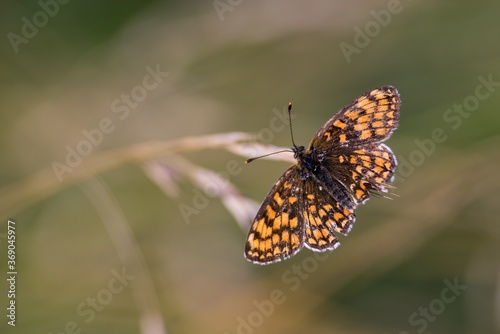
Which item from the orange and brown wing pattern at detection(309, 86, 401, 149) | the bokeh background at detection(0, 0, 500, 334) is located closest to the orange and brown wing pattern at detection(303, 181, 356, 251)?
the orange and brown wing pattern at detection(309, 86, 401, 149)

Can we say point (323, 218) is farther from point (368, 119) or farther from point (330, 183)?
point (368, 119)

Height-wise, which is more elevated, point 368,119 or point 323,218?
point 368,119

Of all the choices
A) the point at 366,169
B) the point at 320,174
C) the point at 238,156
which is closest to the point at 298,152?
the point at 320,174

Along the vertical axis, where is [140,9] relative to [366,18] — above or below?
above

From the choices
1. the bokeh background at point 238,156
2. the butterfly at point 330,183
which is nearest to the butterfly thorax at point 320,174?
the butterfly at point 330,183

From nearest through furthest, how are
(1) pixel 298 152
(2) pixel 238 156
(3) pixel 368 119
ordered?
(3) pixel 368 119, (1) pixel 298 152, (2) pixel 238 156

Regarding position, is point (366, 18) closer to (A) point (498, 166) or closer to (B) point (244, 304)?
(A) point (498, 166)

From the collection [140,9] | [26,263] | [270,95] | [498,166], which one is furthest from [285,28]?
[26,263]
